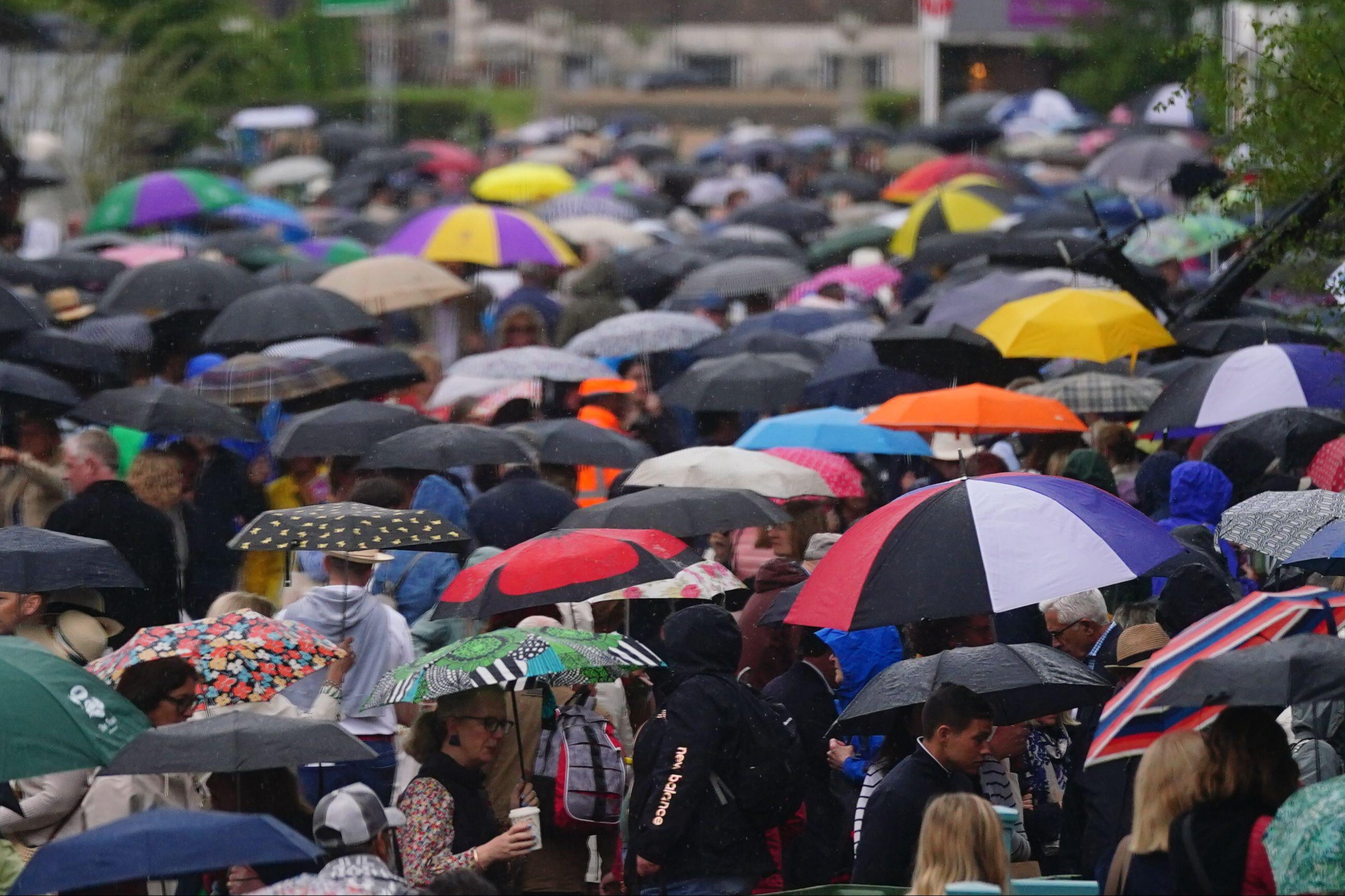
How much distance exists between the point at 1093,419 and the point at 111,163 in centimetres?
2522

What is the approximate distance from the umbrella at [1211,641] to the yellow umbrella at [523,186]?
21.8m

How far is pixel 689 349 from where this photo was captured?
15039 millimetres

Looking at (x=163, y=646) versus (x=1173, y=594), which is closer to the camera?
(x=163, y=646)

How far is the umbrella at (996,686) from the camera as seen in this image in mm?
6922

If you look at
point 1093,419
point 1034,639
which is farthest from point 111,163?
point 1034,639

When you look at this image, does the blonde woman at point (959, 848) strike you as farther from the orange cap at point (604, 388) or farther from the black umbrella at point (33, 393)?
the orange cap at point (604, 388)

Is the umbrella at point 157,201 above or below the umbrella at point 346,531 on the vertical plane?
below

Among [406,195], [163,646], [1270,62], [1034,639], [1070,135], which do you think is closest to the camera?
[163,646]

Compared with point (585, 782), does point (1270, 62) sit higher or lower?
higher

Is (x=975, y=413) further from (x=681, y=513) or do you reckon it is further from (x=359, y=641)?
(x=359, y=641)

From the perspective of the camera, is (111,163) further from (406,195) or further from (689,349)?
(689,349)

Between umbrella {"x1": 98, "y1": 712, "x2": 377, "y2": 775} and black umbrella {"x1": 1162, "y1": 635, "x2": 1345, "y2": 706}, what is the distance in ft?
7.75

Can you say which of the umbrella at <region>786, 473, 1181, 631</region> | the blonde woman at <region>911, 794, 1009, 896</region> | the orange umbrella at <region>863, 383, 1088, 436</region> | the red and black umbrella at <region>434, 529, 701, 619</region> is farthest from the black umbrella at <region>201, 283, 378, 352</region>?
the blonde woman at <region>911, 794, 1009, 896</region>

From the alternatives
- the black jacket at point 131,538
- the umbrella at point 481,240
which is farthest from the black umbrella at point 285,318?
the black jacket at point 131,538
